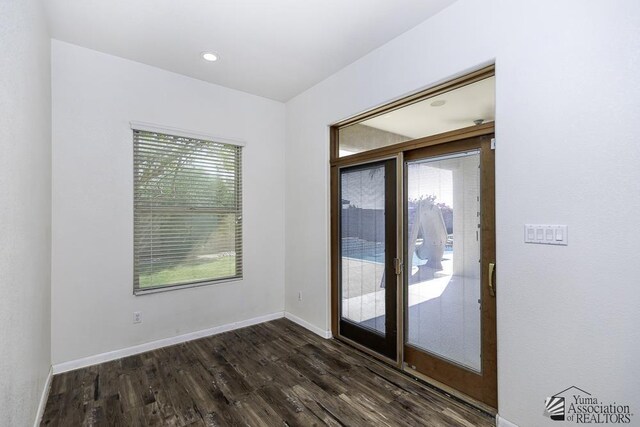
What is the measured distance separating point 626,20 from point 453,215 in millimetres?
1463

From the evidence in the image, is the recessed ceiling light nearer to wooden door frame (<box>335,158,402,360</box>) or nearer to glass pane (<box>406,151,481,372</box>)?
wooden door frame (<box>335,158,402,360</box>)

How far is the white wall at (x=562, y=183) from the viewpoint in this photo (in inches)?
61.9

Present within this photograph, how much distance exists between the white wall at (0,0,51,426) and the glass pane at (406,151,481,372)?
2.70 meters

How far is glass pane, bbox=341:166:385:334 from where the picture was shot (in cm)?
307

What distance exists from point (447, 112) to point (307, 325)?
9.69 ft

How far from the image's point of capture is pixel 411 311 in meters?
2.79

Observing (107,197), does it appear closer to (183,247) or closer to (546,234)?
(183,247)

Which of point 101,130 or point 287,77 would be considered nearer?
point 101,130

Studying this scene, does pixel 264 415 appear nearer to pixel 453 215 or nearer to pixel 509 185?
pixel 453 215

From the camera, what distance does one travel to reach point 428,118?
2.64m

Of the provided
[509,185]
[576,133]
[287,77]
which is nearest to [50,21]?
[287,77]

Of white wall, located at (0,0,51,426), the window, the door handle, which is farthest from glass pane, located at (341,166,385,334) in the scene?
white wall, located at (0,0,51,426)

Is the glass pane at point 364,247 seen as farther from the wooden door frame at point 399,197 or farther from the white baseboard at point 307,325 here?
the white baseboard at point 307,325

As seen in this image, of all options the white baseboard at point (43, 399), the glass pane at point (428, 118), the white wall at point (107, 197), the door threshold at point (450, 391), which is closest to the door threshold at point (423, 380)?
the door threshold at point (450, 391)
